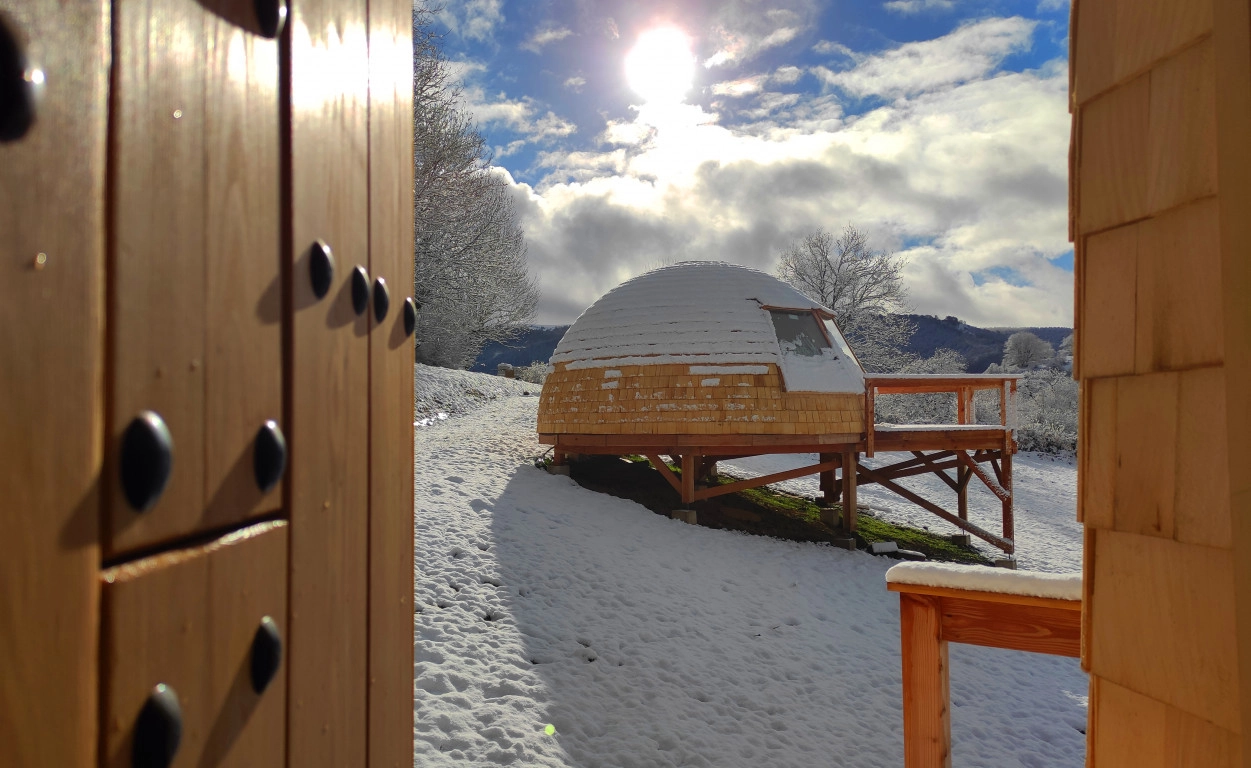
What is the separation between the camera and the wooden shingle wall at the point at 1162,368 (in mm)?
1358

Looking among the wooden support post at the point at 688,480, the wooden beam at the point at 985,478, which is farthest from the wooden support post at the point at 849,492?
the wooden support post at the point at 688,480

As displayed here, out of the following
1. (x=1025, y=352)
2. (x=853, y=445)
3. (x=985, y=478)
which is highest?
(x=1025, y=352)

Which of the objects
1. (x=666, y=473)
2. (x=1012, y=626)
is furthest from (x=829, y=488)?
(x=1012, y=626)

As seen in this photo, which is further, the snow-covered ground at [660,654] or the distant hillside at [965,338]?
the distant hillside at [965,338]

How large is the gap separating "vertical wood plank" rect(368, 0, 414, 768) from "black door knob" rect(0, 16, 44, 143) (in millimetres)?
639

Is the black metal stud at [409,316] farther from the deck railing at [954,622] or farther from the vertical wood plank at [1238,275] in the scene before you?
the deck railing at [954,622]

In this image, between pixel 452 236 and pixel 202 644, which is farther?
pixel 452 236

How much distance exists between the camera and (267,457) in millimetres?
869

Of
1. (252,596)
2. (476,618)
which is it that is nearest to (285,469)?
(252,596)

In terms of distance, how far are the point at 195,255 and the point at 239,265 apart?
0.24 feet

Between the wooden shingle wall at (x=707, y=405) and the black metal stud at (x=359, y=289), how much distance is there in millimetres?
9883

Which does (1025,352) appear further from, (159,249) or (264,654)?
(159,249)

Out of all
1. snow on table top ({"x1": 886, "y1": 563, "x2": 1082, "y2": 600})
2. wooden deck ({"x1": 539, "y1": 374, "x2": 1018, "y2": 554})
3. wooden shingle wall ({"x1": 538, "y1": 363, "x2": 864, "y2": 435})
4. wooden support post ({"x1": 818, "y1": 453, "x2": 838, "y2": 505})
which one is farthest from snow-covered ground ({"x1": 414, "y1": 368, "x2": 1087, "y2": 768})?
snow on table top ({"x1": 886, "y1": 563, "x2": 1082, "y2": 600})

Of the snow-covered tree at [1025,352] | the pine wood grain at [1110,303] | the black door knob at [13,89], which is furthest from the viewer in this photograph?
the snow-covered tree at [1025,352]
